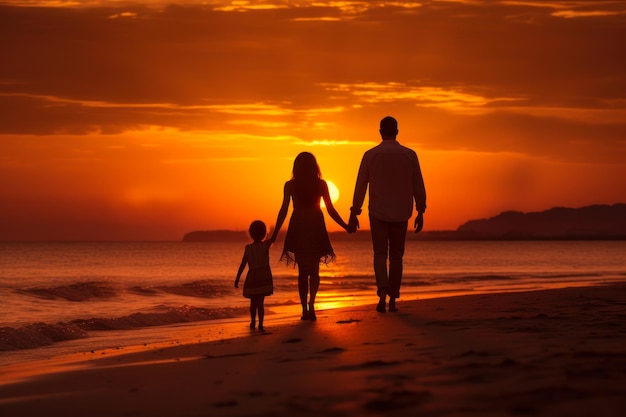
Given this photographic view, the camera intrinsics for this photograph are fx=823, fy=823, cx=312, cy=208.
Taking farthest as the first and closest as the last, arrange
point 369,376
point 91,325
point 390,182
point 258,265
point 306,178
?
point 91,325
point 390,182
point 306,178
point 258,265
point 369,376

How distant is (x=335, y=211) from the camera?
1115 cm

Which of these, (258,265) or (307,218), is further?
(307,218)

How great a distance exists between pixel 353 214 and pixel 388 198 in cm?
51

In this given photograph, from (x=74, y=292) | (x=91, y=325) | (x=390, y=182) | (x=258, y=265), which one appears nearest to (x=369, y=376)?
(x=258, y=265)

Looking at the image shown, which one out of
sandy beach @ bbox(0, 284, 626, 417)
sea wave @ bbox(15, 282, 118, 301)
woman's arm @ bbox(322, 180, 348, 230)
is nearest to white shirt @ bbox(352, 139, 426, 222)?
woman's arm @ bbox(322, 180, 348, 230)

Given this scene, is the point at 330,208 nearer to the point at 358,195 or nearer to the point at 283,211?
the point at 358,195

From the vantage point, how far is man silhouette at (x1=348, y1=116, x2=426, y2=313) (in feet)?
35.7

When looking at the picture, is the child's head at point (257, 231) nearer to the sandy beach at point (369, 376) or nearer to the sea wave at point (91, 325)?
the sandy beach at point (369, 376)

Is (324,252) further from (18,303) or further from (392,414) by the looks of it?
(18,303)

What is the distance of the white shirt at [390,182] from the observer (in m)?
10.9

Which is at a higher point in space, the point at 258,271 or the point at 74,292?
the point at 258,271

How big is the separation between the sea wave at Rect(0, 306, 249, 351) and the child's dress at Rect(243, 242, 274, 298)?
13.2ft

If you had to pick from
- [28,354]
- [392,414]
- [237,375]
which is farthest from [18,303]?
[392,414]

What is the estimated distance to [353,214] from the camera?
35.8ft
